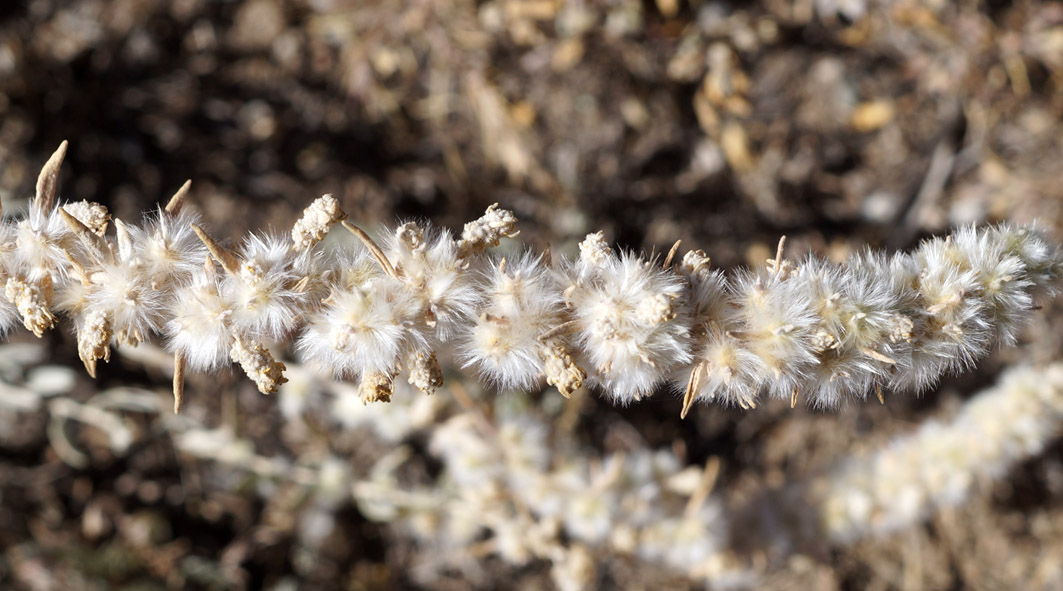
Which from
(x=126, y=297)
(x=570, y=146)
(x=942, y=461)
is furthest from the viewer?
(x=570, y=146)

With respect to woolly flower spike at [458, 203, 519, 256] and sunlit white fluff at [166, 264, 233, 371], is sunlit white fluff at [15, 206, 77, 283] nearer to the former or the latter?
sunlit white fluff at [166, 264, 233, 371]

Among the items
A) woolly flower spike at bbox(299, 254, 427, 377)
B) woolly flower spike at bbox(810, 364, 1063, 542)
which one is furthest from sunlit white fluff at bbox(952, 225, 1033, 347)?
woolly flower spike at bbox(810, 364, 1063, 542)

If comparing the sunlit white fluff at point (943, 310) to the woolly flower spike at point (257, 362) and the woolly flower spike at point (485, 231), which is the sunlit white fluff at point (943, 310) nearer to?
the woolly flower spike at point (485, 231)

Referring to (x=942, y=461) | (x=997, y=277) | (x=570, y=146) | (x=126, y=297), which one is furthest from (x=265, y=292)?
(x=942, y=461)

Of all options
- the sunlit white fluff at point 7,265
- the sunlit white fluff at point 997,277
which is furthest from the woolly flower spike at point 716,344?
the sunlit white fluff at point 7,265

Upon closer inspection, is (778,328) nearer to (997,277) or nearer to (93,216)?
(997,277)

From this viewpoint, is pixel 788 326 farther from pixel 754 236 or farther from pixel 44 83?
pixel 44 83
